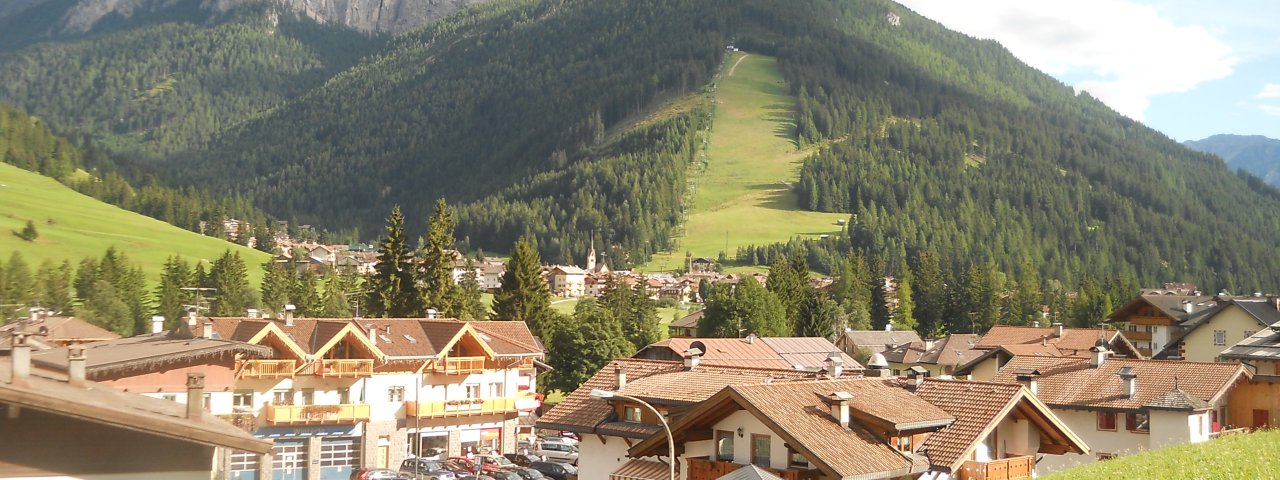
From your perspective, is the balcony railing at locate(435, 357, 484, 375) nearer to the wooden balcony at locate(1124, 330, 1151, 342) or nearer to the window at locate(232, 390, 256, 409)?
the window at locate(232, 390, 256, 409)

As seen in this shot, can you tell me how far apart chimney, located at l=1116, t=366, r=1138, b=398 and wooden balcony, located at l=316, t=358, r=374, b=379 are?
3384 cm

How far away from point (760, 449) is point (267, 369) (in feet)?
105

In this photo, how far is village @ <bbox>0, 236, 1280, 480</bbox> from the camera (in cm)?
1212

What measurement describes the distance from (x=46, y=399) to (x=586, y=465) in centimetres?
2839

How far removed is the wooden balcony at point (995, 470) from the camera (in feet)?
95.1

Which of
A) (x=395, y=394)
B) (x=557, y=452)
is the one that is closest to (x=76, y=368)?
(x=395, y=394)

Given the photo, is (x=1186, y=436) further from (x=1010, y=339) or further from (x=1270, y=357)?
(x=1010, y=339)

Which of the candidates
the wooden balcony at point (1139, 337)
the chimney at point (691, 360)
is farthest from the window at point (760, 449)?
the wooden balcony at point (1139, 337)

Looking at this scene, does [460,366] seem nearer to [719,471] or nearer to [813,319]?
[719,471]

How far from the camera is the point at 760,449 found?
93.7 ft

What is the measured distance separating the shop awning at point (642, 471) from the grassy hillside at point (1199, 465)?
13.5 metres

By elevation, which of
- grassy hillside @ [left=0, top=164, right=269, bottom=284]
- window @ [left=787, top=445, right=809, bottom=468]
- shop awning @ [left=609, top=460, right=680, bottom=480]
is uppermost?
grassy hillside @ [left=0, top=164, right=269, bottom=284]

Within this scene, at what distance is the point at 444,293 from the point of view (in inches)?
3396

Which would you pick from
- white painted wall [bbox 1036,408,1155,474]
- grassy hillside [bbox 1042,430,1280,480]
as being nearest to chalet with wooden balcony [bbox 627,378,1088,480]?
grassy hillside [bbox 1042,430,1280,480]
